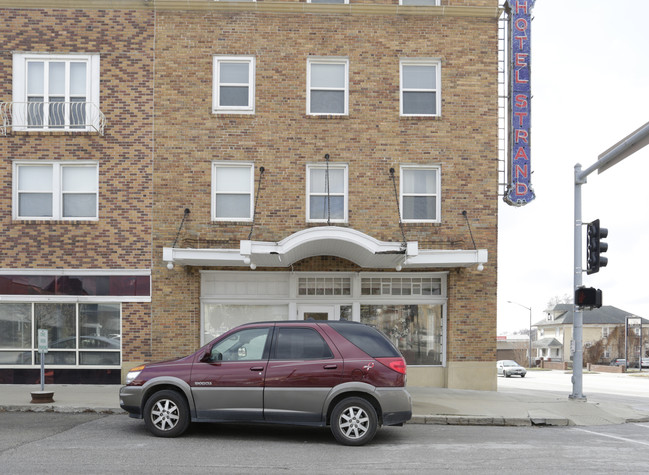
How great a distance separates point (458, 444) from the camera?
10.0 metres

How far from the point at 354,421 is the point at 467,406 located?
15.5ft

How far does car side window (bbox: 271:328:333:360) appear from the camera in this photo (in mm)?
9844

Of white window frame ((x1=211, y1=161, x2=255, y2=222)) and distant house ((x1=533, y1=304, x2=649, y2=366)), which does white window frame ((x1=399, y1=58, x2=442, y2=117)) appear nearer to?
white window frame ((x1=211, y1=161, x2=255, y2=222))

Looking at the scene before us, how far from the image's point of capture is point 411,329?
56.9 ft

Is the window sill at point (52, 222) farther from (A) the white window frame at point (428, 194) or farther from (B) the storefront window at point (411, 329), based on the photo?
(A) the white window frame at point (428, 194)

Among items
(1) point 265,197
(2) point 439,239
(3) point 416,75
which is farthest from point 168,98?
(2) point 439,239

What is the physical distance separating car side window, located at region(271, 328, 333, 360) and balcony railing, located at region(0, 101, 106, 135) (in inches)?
369

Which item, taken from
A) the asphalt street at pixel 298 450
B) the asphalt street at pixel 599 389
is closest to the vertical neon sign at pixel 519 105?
the asphalt street at pixel 599 389

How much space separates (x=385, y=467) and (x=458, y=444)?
2.14m

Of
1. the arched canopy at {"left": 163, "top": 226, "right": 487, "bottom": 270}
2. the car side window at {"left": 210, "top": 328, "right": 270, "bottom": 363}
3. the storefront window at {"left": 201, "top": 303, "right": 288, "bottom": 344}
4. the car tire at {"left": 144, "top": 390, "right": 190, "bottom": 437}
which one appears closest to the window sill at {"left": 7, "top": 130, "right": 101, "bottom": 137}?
the arched canopy at {"left": 163, "top": 226, "right": 487, "bottom": 270}

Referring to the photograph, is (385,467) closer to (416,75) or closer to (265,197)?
(265,197)

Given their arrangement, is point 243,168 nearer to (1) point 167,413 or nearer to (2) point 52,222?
(2) point 52,222

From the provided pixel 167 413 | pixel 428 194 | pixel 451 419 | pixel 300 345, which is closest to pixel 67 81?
pixel 428 194

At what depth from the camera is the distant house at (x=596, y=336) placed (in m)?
79.9
